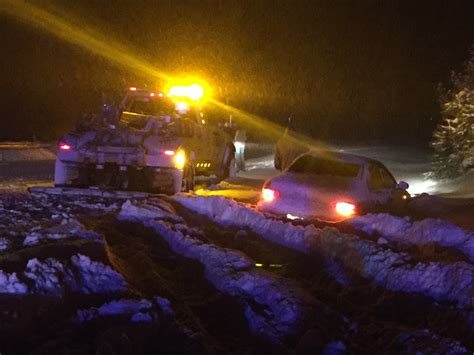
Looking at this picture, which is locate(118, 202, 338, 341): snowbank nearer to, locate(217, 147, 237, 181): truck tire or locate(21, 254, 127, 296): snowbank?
locate(21, 254, 127, 296): snowbank

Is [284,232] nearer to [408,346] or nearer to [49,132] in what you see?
[408,346]

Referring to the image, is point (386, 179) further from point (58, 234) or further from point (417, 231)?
point (58, 234)

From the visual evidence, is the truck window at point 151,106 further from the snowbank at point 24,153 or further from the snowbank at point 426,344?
the snowbank at point 426,344

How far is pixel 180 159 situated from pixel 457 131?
1321 centimetres

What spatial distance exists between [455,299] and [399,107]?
53623 mm

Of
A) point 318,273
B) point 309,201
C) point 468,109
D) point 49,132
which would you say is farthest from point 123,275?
point 49,132

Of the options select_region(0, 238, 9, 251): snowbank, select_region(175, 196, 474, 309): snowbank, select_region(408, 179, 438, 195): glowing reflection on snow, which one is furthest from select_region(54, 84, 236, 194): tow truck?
select_region(408, 179, 438, 195): glowing reflection on snow

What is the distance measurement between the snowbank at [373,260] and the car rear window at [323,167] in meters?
1.23

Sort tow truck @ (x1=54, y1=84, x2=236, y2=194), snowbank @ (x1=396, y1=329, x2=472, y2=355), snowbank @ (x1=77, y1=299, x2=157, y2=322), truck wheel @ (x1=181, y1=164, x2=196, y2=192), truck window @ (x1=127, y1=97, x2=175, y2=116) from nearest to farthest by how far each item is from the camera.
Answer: snowbank @ (x1=396, y1=329, x2=472, y2=355) < snowbank @ (x1=77, y1=299, x2=157, y2=322) < tow truck @ (x1=54, y1=84, x2=236, y2=194) < truck wheel @ (x1=181, y1=164, x2=196, y2=192) < truck window @ (x1=127, y1=97, x2=175, y2=116)

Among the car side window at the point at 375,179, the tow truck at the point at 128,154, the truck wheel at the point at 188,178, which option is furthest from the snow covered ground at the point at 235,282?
the truck wheel at the point at 188,178

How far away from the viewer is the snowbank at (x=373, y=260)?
6.04m

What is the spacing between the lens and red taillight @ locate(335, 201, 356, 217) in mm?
9008

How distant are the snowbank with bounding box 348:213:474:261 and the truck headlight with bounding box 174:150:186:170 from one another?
4525 mm

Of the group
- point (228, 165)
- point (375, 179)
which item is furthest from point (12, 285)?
point (228, 165)
